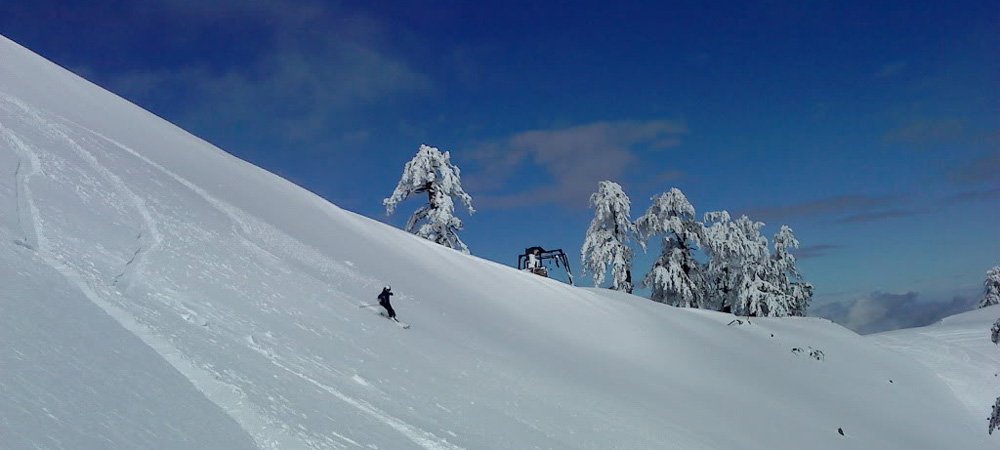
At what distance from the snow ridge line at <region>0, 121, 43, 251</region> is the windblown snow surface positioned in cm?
3

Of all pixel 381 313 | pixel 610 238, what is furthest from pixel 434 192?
pixel 381 313

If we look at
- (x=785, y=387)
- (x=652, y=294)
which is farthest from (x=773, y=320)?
(x=785, y=387)

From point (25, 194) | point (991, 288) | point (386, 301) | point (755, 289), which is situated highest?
point (991, 288)

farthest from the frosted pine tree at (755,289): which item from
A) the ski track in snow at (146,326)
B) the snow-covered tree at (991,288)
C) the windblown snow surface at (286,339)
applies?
the ski track in snow at (146,326)

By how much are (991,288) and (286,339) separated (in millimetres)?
58561

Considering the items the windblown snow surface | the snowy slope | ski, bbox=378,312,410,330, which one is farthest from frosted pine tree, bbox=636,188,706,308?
ski, bbox=378,312,410,330

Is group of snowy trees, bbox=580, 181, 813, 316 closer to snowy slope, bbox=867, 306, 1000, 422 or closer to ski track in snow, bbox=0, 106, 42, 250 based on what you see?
snowy slope, bbox=867, 306, 1000, 422

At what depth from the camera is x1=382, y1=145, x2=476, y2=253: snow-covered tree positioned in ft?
86.7

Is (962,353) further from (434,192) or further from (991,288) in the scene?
(991,288)

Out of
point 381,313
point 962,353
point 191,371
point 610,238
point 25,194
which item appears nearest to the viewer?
point 191,371

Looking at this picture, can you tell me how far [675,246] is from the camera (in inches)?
1304

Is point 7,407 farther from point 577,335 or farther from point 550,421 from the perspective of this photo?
point 577,335

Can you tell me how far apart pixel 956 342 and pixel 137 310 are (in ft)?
105

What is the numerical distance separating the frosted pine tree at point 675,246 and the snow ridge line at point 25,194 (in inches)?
1140
